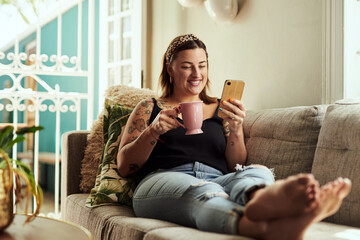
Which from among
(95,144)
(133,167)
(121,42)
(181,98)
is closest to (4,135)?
(133,167)

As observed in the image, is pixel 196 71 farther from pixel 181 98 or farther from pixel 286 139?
pixel 286 139

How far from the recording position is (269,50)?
2.33 meters

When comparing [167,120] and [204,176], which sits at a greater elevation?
[167,120]

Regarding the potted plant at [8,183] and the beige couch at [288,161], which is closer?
the potted plant at [8,183]

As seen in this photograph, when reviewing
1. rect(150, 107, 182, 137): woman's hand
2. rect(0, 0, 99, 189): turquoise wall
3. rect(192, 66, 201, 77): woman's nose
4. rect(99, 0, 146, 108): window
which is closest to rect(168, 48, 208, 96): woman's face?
rect(192, 66, 201, 77): woman's nose

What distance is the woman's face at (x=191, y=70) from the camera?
5.79 ft

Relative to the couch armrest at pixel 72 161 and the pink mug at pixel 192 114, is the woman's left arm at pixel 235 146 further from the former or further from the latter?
the couch armrest at pixel 72 161

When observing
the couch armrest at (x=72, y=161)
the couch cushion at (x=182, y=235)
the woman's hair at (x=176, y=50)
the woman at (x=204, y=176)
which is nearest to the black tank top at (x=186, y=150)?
the woman at (x=204, y=176)

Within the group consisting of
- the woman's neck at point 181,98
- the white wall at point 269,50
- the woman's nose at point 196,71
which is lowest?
the woman's neck at point 181,98

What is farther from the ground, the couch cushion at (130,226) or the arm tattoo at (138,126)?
the arm tattoo at (138,126)

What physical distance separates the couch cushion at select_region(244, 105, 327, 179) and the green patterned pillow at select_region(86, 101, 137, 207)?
575 mm

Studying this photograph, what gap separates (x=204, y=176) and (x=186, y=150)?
0.47ft

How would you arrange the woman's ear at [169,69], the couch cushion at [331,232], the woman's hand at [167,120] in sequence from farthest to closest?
the woman's ear at [169,69]
the woman's hand at [167,120]
the couch cushion at [331,232]

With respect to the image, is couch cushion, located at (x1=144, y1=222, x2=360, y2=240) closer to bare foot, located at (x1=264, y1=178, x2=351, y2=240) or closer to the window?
bare foot, located at (x1=264, y1=178, x2=351, y2=240)
